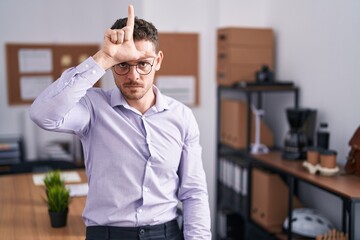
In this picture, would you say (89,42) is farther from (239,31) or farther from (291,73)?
(291,73)

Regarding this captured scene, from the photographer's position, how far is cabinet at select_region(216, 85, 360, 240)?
94.8 inches

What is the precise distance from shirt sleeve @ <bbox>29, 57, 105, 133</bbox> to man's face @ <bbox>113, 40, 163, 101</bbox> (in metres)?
0.11

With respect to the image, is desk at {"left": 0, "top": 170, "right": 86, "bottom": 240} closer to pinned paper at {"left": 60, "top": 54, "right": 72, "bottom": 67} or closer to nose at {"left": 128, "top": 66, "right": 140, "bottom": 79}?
nose at {"left": 128, "top": 66, "right": 140, "bottom": 79}

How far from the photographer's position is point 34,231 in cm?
186

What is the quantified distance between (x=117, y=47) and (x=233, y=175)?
7.44ft

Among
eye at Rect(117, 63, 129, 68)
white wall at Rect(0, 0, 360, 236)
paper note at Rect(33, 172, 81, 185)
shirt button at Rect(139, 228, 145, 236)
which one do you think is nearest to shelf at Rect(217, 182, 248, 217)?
white wall at Rect(0, 0, 360, 236)

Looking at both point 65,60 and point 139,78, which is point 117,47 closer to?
point 139,78

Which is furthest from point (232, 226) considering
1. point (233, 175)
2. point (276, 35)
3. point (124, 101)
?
point (124, 101)

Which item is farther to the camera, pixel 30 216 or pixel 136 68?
pixel 30 216

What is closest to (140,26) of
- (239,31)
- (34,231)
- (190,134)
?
(190,134)

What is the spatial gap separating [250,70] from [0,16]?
2.40 meters

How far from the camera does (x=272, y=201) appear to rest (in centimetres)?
298

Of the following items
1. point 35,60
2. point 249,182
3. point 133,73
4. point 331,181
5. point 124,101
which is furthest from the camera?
point 35,60

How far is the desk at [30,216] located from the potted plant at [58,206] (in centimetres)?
3
